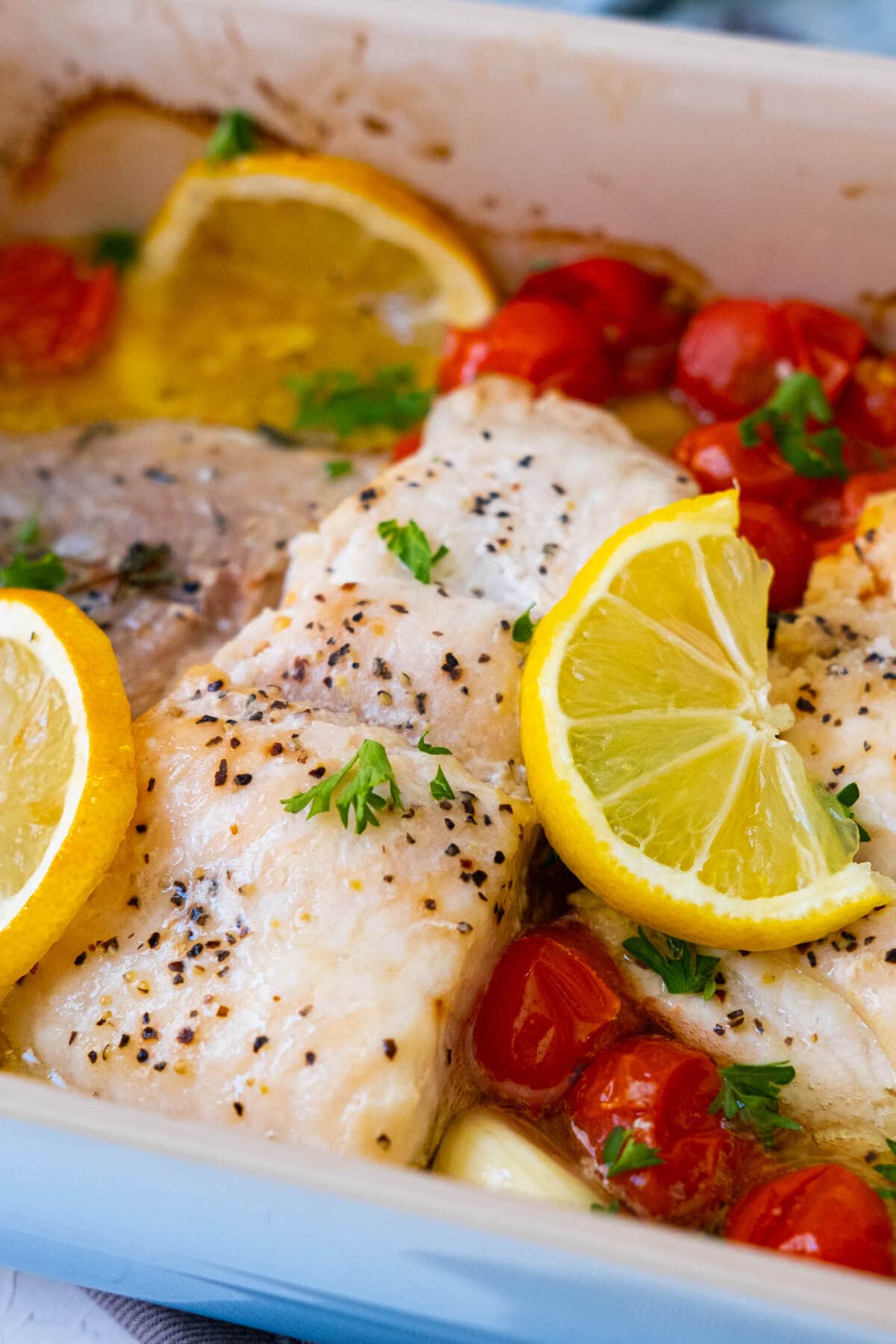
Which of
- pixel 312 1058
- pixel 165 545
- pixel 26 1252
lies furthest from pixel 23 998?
pixel 165 545

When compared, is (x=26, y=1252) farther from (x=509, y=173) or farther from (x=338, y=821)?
(x=509, y=173)

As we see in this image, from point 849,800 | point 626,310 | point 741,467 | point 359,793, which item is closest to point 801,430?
point 741,467

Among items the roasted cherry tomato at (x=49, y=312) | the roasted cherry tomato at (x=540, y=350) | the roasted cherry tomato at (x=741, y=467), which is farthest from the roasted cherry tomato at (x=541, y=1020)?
the roasted cherry tomato at (x=49, y=312)

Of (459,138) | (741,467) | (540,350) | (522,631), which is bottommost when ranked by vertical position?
(522,631)

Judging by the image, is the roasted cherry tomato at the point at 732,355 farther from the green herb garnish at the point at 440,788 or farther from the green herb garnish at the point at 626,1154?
the green herb garnish at the point at 626,1154

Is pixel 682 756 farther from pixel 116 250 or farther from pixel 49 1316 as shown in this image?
pixel 116 250
